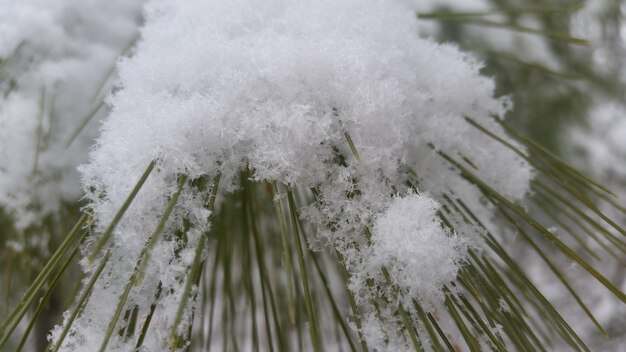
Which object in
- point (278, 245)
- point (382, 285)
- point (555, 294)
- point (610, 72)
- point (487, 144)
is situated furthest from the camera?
point (555, 294)

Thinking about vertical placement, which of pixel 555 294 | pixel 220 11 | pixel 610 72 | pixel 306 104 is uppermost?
pixel 555 294

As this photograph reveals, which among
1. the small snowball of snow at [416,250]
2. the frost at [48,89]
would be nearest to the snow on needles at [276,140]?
the small snowball of snow at [416,250]

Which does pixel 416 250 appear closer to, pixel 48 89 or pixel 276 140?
pixel 276 140

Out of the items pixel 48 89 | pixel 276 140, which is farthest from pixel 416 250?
pixel 48 89

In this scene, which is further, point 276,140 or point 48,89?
point 48,89

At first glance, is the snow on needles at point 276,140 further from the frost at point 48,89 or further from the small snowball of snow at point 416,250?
the frost at point 48,89

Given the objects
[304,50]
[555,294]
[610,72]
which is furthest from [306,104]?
[555,294]

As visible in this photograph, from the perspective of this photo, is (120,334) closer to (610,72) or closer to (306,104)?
(306,104)

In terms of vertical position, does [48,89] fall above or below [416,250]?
above

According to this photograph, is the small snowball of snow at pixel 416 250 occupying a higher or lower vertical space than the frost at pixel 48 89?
lower
